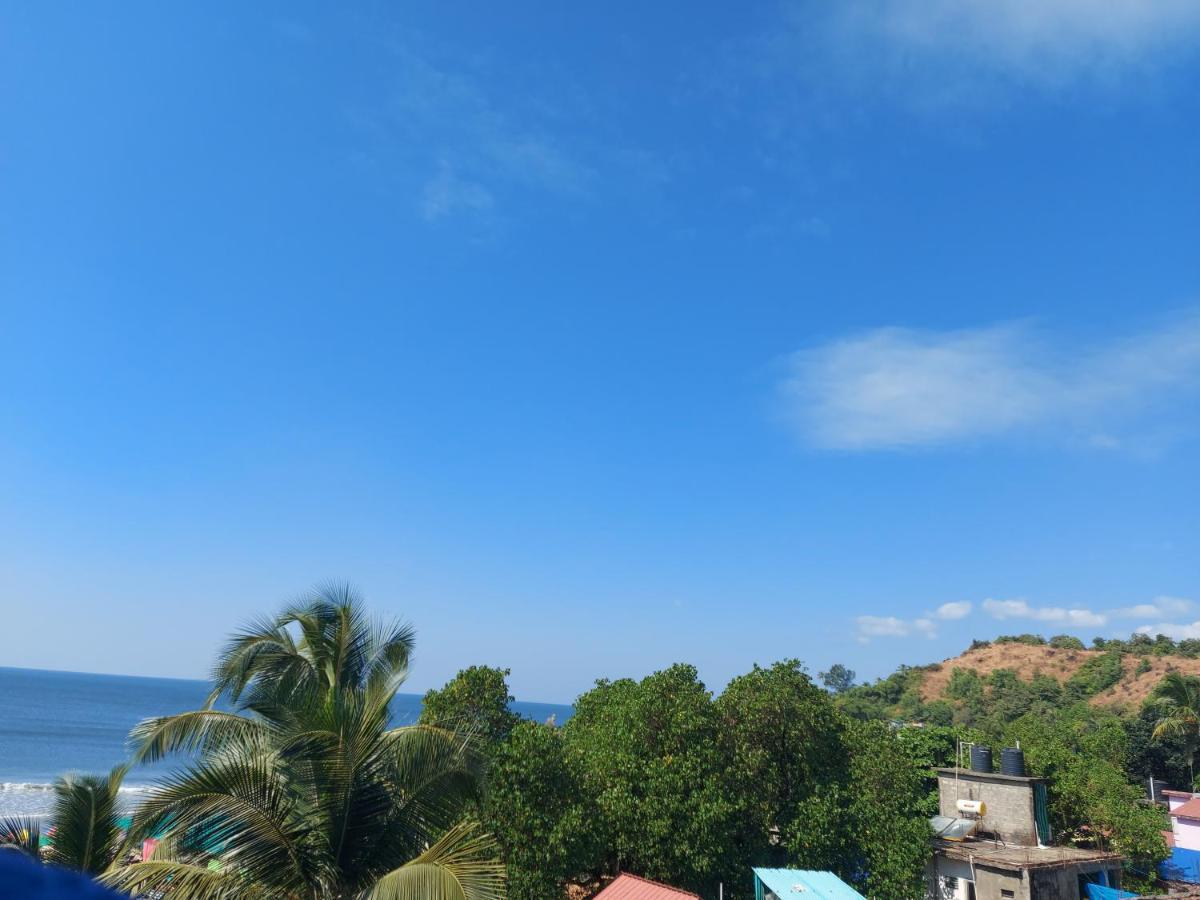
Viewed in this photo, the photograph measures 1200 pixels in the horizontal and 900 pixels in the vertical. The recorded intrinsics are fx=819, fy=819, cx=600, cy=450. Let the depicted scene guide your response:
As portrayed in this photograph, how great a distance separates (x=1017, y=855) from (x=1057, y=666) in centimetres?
8206

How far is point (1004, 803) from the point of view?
29047 mm

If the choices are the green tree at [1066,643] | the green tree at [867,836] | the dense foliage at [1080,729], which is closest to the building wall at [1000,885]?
the green tree at [867,836]

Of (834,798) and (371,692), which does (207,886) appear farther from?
(834,798)

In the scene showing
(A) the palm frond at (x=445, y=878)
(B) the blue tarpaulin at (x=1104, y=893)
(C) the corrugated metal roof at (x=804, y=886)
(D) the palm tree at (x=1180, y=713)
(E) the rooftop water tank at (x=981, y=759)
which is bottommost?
(B) the blue tarpaulin at (x=1104, y=893)

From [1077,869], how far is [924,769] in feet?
24.3

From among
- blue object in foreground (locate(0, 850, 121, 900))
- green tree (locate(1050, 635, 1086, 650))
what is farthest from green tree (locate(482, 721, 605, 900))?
green tree (locate(1050, 635, 1086, 650))

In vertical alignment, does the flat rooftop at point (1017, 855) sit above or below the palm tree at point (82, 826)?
below

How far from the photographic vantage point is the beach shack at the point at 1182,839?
33.2 metres

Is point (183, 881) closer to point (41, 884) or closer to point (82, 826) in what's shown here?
point (82, 826)

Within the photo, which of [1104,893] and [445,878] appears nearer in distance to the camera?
[445,878]

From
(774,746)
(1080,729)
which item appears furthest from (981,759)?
(1080,729)

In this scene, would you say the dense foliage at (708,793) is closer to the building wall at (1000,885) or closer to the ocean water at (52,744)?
the building wall at (1000,885)

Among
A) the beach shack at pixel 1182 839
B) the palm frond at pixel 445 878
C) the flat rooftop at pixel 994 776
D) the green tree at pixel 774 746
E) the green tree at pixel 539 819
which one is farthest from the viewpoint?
the beach shack at pixel 1182 839

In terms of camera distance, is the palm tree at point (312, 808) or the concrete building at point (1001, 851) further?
the concrete building at point (1001, 851)
